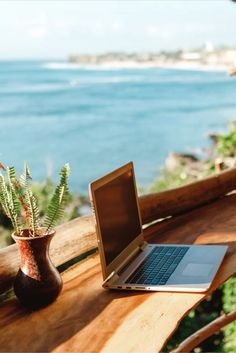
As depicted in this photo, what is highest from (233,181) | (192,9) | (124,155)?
(192,9)

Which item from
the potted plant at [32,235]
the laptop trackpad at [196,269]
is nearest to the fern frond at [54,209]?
the potted plant at [32,235]

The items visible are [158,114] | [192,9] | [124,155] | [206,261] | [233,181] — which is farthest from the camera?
[192,9]

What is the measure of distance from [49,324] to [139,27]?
4662cm

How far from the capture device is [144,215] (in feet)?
6.82

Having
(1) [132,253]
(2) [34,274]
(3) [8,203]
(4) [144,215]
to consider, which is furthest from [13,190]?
(4) [144,215]

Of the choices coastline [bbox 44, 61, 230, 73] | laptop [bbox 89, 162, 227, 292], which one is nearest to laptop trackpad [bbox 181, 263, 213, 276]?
laptop [bbox 89, 162, 227, 292]

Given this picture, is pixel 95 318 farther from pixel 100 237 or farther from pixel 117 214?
pixel 117 214

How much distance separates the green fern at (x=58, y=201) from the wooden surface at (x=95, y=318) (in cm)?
21

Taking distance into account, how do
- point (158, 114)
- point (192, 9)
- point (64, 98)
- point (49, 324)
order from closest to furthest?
point (49, 324) → point (158, 114) → point (64, 98) → point (192, 9)

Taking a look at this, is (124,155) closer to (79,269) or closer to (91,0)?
(79,269)

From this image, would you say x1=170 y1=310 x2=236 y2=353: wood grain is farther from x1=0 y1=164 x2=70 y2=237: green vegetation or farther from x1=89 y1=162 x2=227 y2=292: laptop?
x1=0 y1=164 x2=70 y2=237: green vegetation

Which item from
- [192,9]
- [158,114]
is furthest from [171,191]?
[192,9]

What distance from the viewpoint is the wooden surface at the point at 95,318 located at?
1187mm

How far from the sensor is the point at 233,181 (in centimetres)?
254
